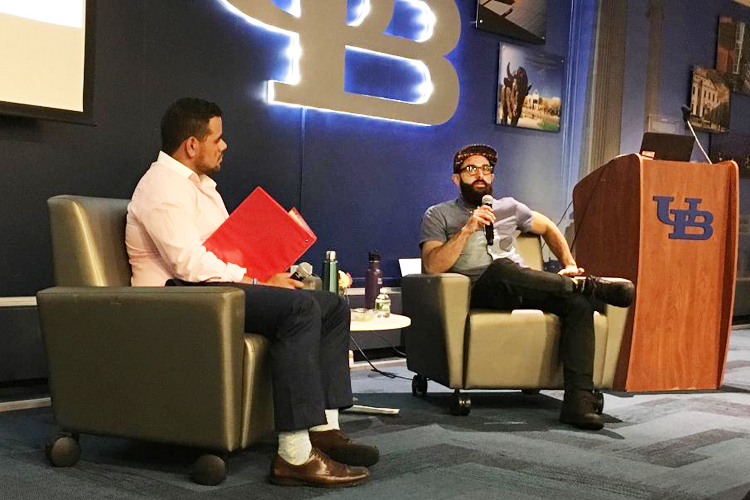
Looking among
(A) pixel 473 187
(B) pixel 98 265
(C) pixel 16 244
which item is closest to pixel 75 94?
(C) pixel 16 244

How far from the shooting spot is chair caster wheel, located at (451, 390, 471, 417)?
3199mm

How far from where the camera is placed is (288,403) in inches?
86.3

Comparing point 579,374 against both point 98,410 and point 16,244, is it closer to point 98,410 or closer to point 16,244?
point 98,410

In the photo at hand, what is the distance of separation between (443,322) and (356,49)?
1.85 meters

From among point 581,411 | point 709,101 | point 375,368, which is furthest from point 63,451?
point 709,101

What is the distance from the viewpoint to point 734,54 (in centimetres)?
729

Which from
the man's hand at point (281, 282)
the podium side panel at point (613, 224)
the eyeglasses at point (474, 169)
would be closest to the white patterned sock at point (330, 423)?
the man's hand at point (281, 282)

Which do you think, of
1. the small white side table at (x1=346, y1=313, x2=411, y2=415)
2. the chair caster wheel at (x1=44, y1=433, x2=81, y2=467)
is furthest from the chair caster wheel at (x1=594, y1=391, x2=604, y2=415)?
the chair caster wheel at (x1=44, y1=433, x2=81, y2=467)

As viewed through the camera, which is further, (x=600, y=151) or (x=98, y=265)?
(x=600, y=151)

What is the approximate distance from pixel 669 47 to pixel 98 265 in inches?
218

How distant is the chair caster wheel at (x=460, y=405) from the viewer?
320 cm

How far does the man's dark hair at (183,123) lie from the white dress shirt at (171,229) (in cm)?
5

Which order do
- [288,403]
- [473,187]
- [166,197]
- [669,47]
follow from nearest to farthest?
[288,403]
[166,197]
[473,187]
[669,47]

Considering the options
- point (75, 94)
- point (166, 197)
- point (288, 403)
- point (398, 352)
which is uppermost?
point (75, 94)
